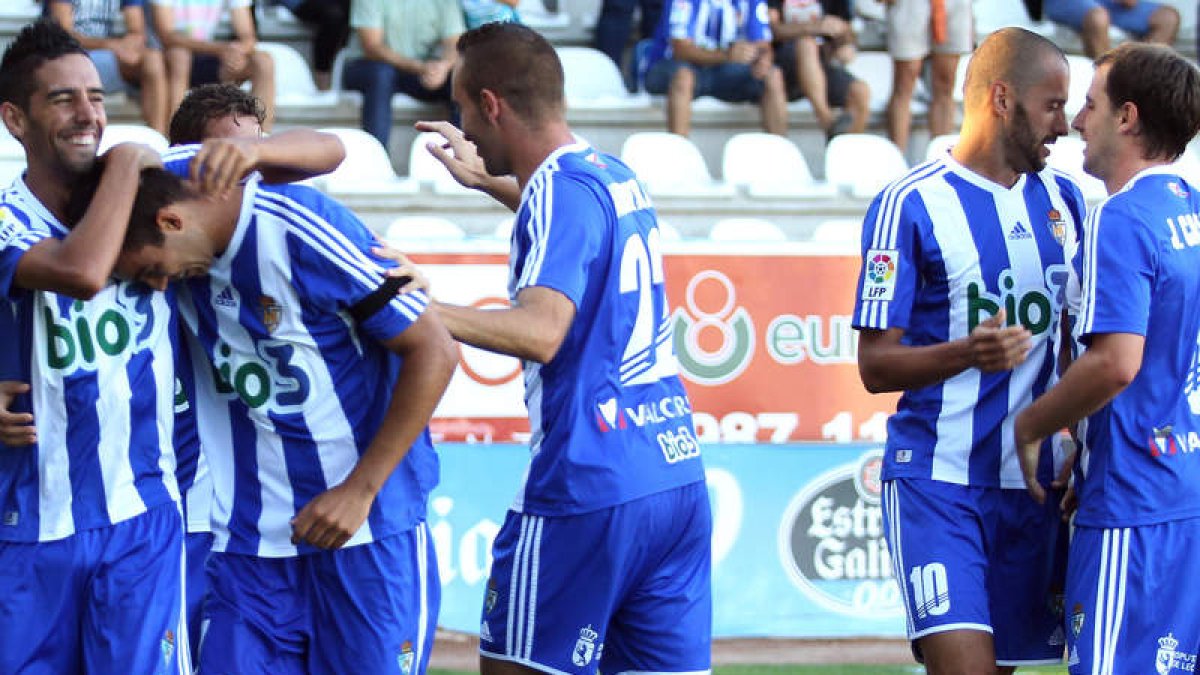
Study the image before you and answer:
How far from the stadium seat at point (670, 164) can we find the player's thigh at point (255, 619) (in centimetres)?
665

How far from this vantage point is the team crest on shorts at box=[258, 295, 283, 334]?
13.0 ft

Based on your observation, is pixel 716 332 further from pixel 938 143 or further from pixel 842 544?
pixel 938 143

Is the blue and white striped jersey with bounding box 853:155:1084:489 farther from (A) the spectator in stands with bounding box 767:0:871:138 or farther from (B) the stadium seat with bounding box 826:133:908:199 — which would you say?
(A) the spectator in stands with bounding box 767:0:871:138

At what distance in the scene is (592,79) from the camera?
11.6 meters

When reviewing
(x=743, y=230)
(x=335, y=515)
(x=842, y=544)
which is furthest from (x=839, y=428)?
(x=335, y=515)

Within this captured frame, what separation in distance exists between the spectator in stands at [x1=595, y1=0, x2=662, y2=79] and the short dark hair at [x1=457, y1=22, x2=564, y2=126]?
719 centimetres

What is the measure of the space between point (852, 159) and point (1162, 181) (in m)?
6.84

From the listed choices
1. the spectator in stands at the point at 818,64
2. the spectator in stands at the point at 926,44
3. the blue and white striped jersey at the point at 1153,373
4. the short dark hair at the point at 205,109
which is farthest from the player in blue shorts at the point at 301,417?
the spectator in stands at the point at 926,44

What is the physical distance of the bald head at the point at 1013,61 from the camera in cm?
470

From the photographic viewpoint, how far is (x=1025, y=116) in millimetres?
4719

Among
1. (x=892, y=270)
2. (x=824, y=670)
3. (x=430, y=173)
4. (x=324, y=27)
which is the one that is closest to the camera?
(x=892, y=270)

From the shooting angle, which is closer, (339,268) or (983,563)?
(339,268)

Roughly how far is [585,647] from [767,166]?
7.00m

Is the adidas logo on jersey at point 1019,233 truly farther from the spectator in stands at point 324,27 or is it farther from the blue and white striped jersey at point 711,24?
the spectator in stands at point 324,27
